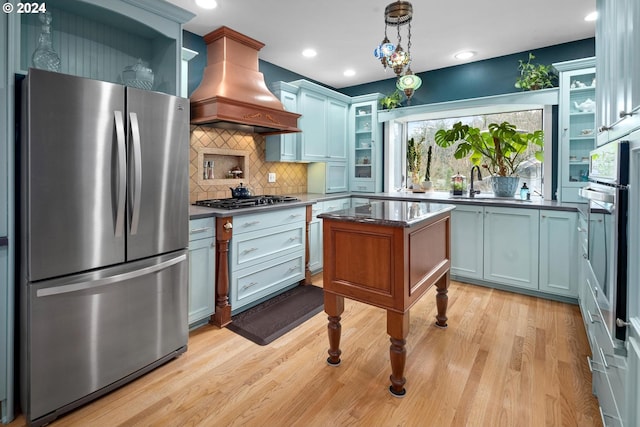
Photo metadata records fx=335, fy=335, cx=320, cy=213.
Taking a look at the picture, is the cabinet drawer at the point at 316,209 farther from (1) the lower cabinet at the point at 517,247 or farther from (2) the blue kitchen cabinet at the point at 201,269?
(1) the lower cabinet at the point at 517,247

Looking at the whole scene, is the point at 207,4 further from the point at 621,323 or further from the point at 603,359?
the point at 603,359

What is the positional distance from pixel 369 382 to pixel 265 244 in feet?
5.09

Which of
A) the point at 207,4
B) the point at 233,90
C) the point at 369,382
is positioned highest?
the point at 207,4

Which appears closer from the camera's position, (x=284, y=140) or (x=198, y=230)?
(x=198, y=230)

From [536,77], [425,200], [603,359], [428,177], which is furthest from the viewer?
[428,177]

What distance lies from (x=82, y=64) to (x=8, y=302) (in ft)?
5.22

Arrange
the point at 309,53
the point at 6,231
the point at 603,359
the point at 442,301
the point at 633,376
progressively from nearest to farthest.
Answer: the point at 633,376, the point at 603,359, the point at 6,231, the point at 442,301, the point at 309,53

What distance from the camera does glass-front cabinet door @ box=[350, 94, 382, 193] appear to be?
186 inches

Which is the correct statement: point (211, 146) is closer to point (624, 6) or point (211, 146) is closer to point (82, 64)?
point (82, 64)

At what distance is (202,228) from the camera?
2543 mm

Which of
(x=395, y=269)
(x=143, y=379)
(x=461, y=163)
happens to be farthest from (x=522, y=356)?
(x=461, y=163)

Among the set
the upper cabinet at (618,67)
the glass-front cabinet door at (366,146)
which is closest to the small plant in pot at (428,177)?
the glass-front cabinet door at (366,146)

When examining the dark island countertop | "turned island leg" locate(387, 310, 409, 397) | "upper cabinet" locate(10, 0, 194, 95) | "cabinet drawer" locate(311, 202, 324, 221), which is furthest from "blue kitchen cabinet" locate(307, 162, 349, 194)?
"turned island leg" locate(387, 310, 409, 397)

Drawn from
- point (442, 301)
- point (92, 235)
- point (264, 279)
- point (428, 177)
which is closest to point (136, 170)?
point (92, 235)
